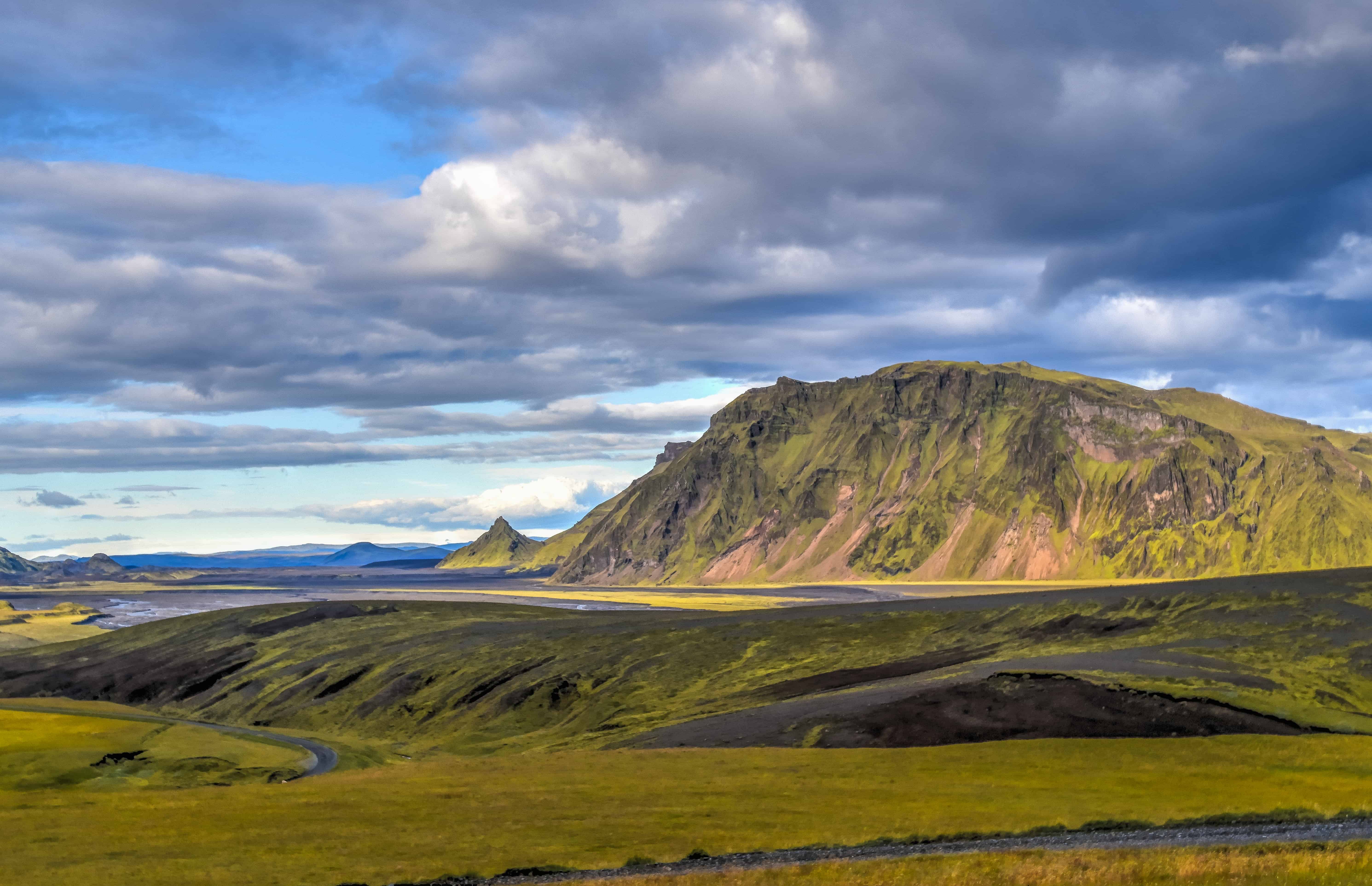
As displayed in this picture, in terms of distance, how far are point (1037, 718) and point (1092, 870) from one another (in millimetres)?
36872

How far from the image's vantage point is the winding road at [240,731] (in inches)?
3698

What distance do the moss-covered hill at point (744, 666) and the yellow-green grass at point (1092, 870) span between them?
3129 centimetres

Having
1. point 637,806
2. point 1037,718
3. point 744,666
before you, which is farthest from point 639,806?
point 744,666

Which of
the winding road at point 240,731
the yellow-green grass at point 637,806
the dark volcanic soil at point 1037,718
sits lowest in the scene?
the winding road at point 240,731

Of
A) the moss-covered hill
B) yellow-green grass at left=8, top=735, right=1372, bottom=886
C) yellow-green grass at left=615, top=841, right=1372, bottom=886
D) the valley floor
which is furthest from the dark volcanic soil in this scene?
yellow-green grass at left=615, top=841, right=1372, bottom=886

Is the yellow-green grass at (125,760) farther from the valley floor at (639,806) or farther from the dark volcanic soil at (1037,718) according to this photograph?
the dark volcanic soil at (1037,718)

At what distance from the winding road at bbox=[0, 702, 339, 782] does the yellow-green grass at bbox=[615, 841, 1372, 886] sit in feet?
151

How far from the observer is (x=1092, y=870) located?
38.9m

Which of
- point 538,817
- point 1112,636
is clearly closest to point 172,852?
point 538,817

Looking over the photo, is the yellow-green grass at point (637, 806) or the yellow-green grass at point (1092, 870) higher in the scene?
the yellow-green grass at point (1092, 870)

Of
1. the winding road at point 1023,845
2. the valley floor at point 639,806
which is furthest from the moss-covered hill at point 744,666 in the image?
the winding road at point 1023,845

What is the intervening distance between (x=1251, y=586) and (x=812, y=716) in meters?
63.8

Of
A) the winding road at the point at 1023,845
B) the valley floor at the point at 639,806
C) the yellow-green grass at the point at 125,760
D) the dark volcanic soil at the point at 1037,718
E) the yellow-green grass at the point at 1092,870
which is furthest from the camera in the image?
the yellow-green grass at the point at 125,760

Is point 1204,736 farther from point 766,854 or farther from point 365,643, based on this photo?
point 365,643
